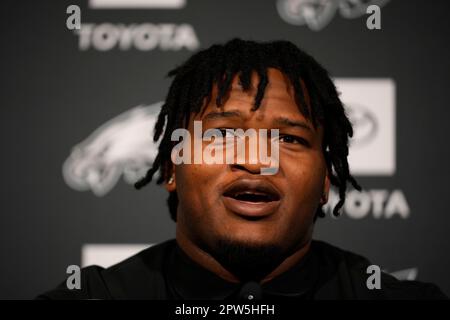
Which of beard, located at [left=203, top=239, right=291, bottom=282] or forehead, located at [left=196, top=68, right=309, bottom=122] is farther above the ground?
forehead, located at [left=196, top=68, right=309, bottom=122]

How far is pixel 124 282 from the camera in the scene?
1203 mm

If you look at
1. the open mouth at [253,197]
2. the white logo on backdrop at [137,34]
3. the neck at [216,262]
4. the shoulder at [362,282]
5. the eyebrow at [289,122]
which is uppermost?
the white logo on backdrop at [137,34]

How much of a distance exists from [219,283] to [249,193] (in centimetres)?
22

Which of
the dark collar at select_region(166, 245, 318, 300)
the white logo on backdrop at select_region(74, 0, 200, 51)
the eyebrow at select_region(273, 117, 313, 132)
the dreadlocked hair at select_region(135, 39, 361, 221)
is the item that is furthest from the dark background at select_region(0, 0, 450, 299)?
the eyebrow at select_region(273, 117, 313, 132)

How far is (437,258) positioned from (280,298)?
0.75 metres

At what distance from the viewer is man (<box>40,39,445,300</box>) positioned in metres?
1.06

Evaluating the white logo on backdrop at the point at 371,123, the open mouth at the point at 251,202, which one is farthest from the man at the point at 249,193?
the white logo on backdrop at the point at 371,123

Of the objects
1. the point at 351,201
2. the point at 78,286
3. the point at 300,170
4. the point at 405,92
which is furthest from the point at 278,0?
the point at 78,286

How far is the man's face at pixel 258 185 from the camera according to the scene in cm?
105

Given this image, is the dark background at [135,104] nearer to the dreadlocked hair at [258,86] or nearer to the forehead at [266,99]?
the dreadlocked hair at [258,86]

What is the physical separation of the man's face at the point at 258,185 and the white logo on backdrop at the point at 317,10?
1.90 ft

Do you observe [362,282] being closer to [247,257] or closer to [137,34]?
[247,257]

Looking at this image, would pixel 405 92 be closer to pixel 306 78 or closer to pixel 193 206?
pixel 306 78

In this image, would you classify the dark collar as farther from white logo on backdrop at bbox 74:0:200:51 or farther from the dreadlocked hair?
white logo on backdrop at bbox 74:0:200:51
